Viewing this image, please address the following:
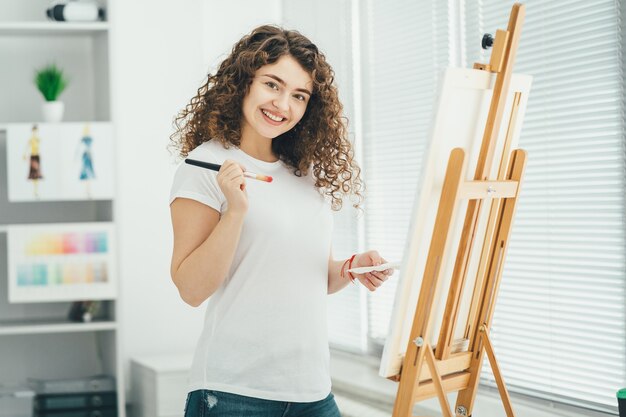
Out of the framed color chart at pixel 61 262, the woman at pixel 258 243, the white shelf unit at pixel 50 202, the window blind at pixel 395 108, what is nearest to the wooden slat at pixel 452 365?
the woman at pixel 258 243

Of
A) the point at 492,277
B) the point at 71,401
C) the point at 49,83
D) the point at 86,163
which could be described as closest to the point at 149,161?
A: the point at 86,163

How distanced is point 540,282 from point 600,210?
12.2 inches

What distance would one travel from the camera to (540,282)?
7.73 feet

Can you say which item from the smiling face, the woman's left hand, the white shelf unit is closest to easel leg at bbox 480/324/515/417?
the woman's left hand

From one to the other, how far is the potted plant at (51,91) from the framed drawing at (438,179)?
2098 mm

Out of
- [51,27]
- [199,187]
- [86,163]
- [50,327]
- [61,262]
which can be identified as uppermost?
[51,27]

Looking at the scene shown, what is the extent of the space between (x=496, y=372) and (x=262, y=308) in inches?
21.7

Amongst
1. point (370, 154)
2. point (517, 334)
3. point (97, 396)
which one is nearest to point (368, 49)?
point (370, 154)

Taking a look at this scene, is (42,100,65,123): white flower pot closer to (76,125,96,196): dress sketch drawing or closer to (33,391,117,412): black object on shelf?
(76,125,96,196): dress sketch drawing

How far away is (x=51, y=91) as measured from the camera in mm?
3297

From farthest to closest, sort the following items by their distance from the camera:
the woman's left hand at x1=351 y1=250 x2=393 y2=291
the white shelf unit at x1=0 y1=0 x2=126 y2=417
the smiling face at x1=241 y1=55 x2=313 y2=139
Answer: the white shelf unit at x1=0 y1=0 x2=126 y2=417
the woman's left hand at x1=351 y1=250 x2=393 y2=291
the smiling face at x1=241 y1=55 x2=313 y2=139

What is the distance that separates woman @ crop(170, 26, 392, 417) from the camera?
158 cm

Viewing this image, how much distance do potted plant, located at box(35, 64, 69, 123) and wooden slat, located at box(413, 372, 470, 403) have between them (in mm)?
2134

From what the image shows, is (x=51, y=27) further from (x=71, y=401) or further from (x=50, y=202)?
(x=71, y=401)
